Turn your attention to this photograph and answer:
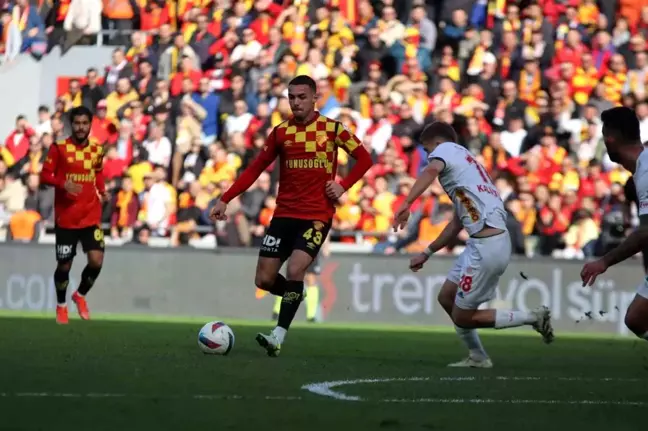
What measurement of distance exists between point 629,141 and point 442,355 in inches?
191

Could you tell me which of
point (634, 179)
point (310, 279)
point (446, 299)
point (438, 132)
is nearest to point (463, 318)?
point (446, 299)

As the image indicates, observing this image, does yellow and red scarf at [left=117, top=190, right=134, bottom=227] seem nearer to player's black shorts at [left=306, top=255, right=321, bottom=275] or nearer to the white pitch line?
player's black shorts at [left=306, top=255, right=321, bottom=275]

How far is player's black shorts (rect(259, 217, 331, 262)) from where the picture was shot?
12039 mm

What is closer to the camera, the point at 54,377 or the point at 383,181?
the point at 54,377

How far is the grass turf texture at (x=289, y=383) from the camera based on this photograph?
7.10 meters

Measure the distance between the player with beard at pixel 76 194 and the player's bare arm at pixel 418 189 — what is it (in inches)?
260

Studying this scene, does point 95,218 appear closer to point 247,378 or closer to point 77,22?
point 247,378

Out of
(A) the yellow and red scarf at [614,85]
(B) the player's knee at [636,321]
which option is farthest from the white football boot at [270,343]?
(A) the yellow and red scarf at [614,85]

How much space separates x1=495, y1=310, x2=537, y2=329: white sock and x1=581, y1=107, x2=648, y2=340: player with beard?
1999mm

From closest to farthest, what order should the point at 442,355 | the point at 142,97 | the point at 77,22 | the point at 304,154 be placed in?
the point at 304,154 < the point at 442,355 < the point at 142,97 < the point at 77,22

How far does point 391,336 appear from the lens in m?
17.0

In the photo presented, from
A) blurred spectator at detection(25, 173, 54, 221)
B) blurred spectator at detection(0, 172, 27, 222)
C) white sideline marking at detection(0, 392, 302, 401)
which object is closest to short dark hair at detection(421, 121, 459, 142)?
white sideline marking at detection(0, 392, 302, 401)

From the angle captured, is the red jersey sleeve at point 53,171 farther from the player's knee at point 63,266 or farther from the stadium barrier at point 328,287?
the stadium barrier at point 328,287

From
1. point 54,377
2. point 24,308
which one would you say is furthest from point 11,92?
point 54,377
